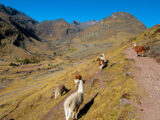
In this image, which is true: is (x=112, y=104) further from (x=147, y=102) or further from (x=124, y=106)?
(x=147, y=102)

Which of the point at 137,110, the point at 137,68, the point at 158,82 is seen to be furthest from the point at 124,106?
the point at 137,68

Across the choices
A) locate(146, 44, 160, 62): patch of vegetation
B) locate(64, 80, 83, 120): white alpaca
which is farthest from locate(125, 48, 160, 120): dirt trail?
locate(146, 44, 160, 62): patch of vegetation

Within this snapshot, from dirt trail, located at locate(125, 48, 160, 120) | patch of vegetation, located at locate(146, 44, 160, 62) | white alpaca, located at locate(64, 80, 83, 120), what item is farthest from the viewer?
patch of vegetation, located at locate(146, 44, 160, 62)

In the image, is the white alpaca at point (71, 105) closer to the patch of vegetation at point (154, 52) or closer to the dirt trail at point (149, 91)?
the dirt trail at point (149, 91)

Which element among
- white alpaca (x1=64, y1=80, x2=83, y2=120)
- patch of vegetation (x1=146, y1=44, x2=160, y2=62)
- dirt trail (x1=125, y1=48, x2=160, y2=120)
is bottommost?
white alpaca (x1=64, y1=80, x2=83, y2=120)

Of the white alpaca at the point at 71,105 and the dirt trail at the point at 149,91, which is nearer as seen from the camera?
the dirt trail at the point at 149,91

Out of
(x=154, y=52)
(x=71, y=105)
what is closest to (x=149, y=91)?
(x=71, y=105)

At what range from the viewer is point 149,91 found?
841 centimetres

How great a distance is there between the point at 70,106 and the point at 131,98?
16.1 feet

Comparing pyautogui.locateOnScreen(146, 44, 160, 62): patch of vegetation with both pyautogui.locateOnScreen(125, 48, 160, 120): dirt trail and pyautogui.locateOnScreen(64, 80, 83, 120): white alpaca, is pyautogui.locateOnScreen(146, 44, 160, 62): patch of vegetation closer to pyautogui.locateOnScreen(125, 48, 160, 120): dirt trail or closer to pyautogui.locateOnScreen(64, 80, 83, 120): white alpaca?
pyautogui.locateOnScreen(125, 48, 160, 120): dirt trail

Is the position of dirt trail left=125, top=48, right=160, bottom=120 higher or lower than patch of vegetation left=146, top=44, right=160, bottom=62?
lower

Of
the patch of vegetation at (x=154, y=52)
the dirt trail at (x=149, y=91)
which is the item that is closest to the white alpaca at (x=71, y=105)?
the dirt trail at (x=149, y=91)

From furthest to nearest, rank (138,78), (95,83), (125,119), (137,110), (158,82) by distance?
1. (95,83)
2. (138,78)
3. (158,82)
4. (137,110)
5. (125,119)

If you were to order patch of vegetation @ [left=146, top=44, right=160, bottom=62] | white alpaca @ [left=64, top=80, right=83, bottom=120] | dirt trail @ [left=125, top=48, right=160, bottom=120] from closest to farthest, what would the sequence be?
dirt trail @ [left=125, top=48, right=160, bottom=120]
white alpaca @ [left=64, top=80, right=83, bottom=120]
patch of vegetation @ [left=146, top=44, right=160, bottom=62]
